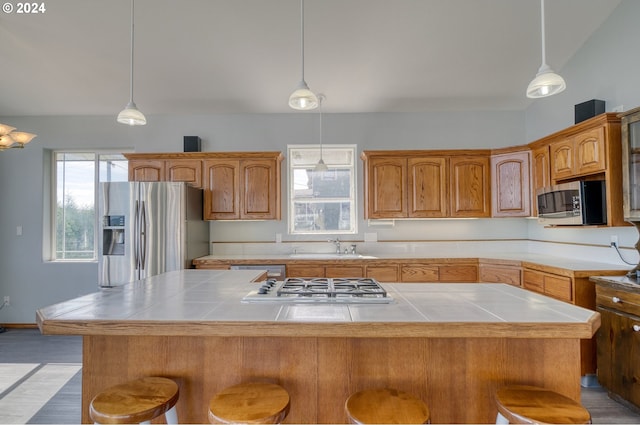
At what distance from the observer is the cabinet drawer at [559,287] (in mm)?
2592

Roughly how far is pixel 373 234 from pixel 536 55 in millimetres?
2680

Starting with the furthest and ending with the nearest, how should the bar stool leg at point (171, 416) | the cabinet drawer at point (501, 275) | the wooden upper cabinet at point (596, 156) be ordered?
the cabinet drawer at point (501, 275)
the wooden upper cabinet at point (596, 156)
the bar stool leg at point (171, 416)

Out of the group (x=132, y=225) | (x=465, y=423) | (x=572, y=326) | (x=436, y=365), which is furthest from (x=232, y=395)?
(x=132, y=225)

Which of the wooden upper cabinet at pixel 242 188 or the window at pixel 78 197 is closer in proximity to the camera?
the wooden upper cabinet at pixel 242 188

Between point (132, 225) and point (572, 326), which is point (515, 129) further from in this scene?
point (132, 225)

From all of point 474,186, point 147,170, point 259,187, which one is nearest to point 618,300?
point 474,186

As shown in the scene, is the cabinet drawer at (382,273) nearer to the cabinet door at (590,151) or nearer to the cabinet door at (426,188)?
the cabinet door at (426,188)

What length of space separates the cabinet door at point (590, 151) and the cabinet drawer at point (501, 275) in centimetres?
113

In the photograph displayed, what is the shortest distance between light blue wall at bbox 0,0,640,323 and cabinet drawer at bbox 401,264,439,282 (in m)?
0.76

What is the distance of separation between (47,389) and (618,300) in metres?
4.44

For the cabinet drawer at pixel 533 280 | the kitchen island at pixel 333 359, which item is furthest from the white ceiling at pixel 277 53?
the kitchen island at pixel 333 359

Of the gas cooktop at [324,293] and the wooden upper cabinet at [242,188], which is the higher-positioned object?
the wooden upper cabinet at [242,188]

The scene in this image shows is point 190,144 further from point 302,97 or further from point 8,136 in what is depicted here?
point 302,97

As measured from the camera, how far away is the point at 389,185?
3.86 meters
